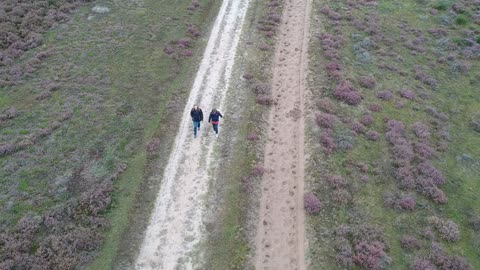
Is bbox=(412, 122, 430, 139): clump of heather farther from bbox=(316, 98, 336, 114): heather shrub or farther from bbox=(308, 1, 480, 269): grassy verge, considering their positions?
bbox=(316, 98, 336, 114): heather shrub

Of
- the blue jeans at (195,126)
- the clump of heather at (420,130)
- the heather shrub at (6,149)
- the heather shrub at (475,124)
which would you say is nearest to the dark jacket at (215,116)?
the blue jeans at (195,126)

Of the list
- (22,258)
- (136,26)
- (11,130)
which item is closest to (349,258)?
(22,258)

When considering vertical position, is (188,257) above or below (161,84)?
below

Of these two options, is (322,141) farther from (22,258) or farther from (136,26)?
(136,26)

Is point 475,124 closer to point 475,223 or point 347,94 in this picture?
point 347,94

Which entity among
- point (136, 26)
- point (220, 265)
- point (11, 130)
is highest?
point (136, 26)

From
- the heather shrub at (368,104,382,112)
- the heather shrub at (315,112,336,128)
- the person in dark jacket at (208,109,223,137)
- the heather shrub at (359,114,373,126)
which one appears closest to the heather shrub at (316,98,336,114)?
the heather shrub at (315,112,336,128)

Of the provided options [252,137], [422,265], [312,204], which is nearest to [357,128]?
[252,137]
